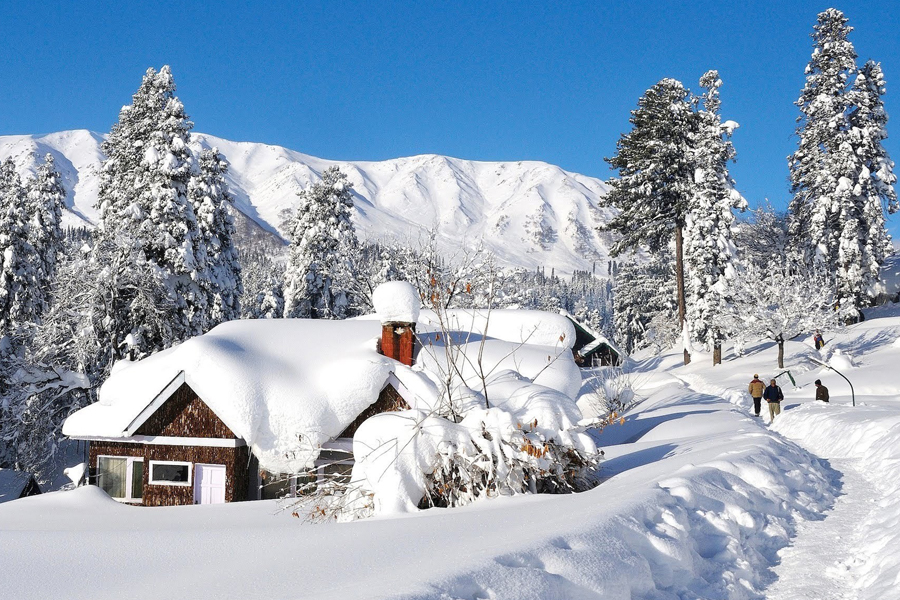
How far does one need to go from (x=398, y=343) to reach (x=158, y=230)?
39.3 ft

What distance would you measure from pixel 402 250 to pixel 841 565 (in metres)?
39.0

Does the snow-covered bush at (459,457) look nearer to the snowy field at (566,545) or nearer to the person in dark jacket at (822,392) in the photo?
the snowy field at (566,545)

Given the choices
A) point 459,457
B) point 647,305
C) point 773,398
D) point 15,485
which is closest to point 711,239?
point 773,398

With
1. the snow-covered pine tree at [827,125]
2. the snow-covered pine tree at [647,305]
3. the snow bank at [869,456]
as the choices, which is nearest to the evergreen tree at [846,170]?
the snow-covered pine tree at [827,125]

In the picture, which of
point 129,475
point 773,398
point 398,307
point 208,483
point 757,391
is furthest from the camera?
point 757,391

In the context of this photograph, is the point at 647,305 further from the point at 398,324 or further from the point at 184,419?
the point at 184,419

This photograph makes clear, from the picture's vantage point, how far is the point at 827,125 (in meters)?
38.6

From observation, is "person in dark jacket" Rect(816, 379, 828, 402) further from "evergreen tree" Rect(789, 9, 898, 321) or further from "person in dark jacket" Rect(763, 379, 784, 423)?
"evergreen tree" Rect(789, 9, 898, 321)

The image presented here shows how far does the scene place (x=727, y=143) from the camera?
37.5 metres

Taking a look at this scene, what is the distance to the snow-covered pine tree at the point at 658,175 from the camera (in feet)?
129

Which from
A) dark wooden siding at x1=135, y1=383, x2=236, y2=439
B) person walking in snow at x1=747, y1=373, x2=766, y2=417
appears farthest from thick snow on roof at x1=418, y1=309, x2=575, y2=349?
dark wooden siding at x1=135, y1=383, x2=236, y2=439

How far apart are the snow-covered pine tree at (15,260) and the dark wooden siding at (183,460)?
14.4 meters

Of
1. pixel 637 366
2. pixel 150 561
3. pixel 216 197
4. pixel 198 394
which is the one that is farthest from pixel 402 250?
pixel 150 561

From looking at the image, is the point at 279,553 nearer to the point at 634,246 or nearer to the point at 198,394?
the point at 198,394
